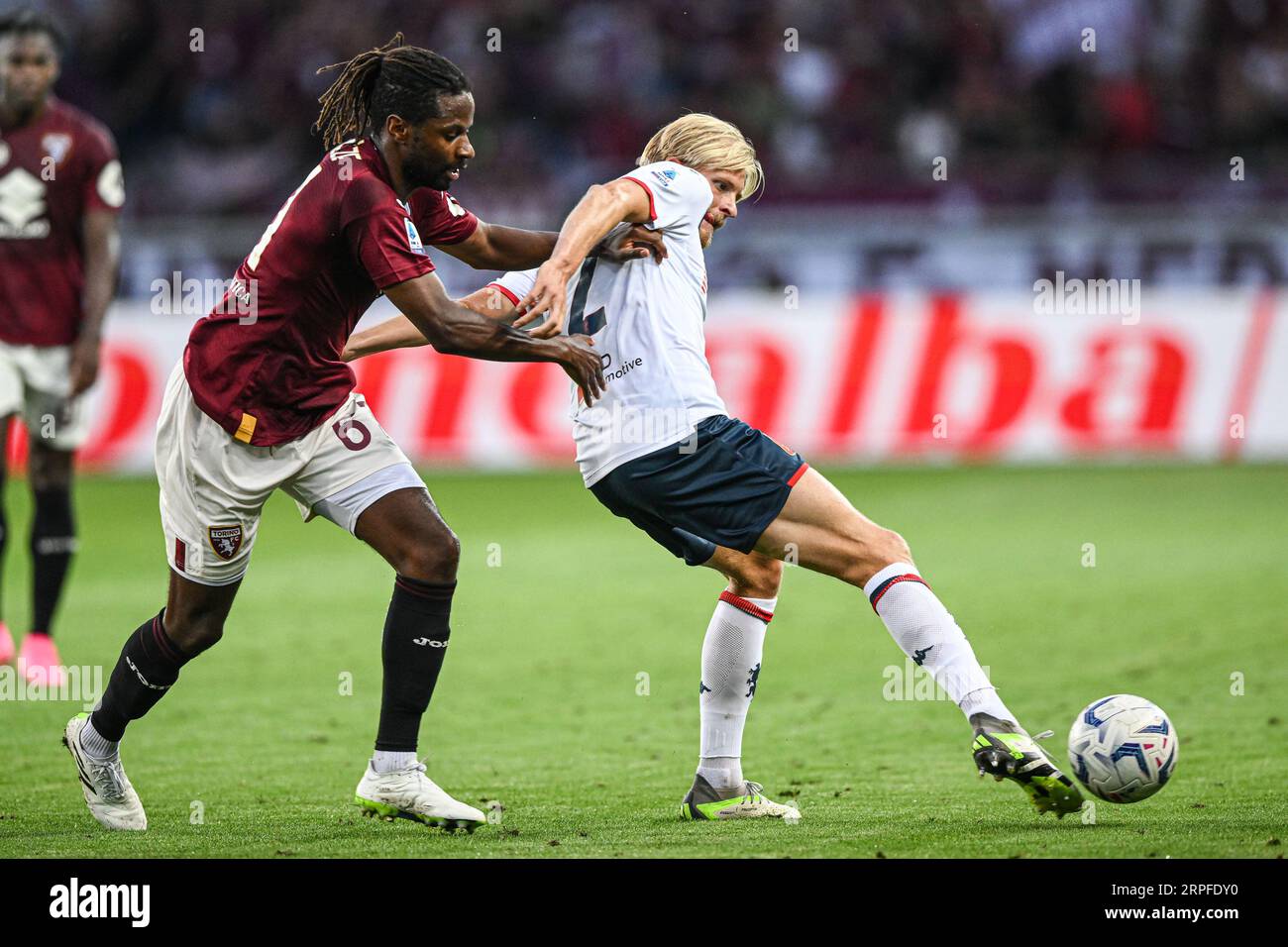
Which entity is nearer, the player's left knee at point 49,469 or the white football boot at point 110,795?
the white football boot at point 110,795

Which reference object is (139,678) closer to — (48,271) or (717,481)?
(717,481)

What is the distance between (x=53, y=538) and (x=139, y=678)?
11.1 ft

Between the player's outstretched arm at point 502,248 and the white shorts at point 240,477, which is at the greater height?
the player's outstretched arm at point 502,248

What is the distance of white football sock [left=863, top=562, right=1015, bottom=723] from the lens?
201 inches

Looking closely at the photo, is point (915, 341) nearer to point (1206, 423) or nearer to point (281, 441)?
point (1206, 423)

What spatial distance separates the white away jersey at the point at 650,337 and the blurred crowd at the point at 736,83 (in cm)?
1384

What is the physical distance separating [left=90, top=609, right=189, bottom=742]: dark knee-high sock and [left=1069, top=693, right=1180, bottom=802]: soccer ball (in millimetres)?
2790

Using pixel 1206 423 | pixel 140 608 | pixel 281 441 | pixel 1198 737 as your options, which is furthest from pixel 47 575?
pixel 1206 423

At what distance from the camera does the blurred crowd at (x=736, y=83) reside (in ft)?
65.3

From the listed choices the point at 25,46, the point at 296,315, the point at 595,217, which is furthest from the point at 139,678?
the point at 25,46

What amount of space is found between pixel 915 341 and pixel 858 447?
1153 millimetres

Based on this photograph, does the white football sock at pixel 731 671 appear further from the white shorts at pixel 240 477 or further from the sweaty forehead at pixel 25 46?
the sweaty forehead at pixel 25 46

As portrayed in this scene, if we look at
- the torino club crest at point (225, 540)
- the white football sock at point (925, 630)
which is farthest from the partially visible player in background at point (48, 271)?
the white football sock at point (925, 630)
